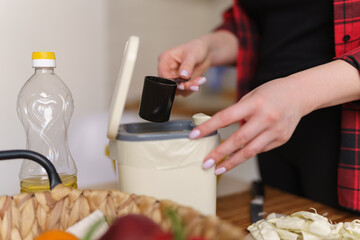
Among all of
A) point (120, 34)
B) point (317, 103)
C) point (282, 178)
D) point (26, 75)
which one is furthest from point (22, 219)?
point (120, 34)

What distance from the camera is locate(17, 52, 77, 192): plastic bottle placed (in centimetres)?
72

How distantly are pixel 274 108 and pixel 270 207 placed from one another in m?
0.30

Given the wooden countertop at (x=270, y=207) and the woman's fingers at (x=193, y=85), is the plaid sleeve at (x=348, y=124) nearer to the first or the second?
the wooden countertop at (x=270, y=207)

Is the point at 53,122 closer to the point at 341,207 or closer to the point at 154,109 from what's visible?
the point at 154,109

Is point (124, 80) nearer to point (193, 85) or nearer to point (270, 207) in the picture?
point (193, 85)

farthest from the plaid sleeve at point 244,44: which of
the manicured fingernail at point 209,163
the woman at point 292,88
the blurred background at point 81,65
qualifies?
the manicured fingernail at point 209,163

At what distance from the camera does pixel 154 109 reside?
60 cm

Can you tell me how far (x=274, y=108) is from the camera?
0.57 metres

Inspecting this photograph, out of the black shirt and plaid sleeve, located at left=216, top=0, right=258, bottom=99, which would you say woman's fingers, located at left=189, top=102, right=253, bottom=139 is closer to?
the black shirt

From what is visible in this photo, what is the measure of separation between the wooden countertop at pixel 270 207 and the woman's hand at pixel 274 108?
0.18m

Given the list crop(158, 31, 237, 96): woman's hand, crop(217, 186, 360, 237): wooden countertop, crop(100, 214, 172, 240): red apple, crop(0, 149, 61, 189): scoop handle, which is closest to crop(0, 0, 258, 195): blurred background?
crop(217, 186, 360, 237): wooden countertop

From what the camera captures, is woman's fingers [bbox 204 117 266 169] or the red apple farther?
woman's fingers [bbox 204 117 266 169]

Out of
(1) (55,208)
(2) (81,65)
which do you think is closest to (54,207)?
(1) (55,208)

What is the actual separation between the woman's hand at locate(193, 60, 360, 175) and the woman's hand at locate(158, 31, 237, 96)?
0.23 metres
